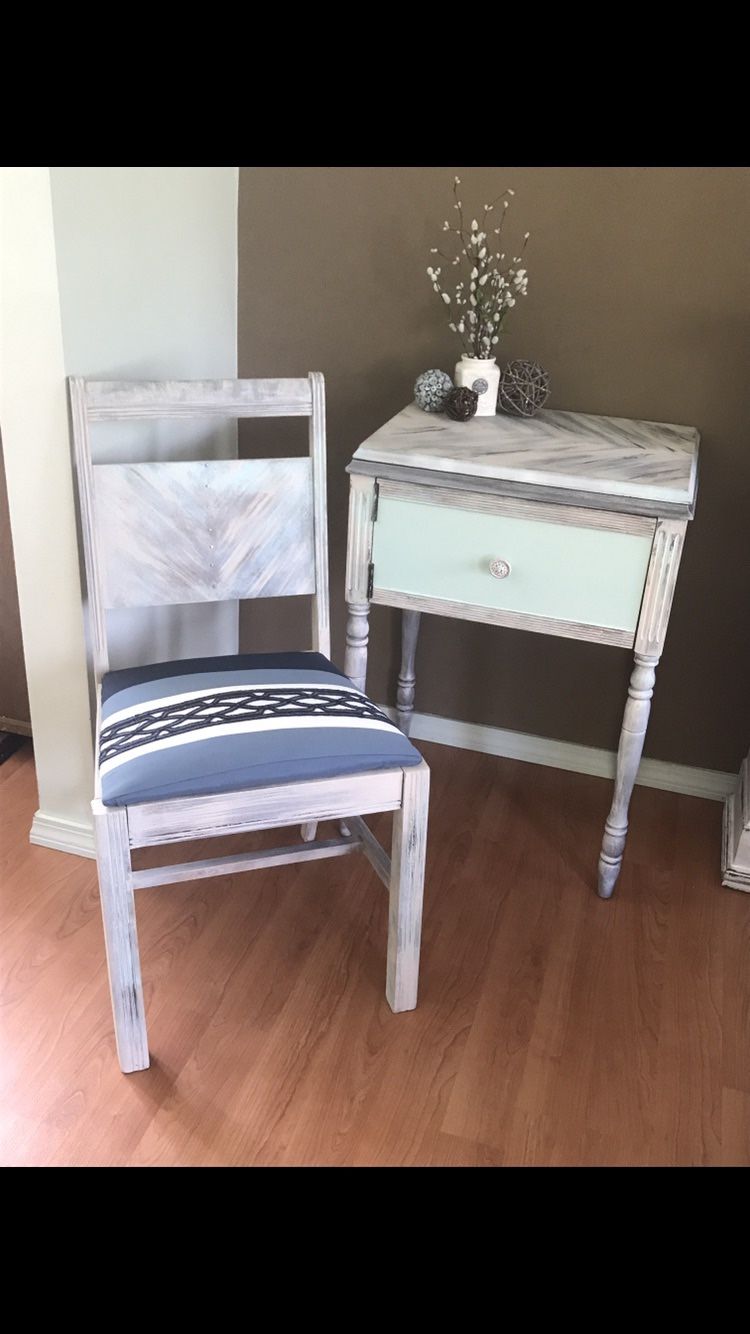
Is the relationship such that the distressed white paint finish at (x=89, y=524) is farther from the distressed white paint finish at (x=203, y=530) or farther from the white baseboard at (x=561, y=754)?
the white baseboard at (x=561, y=754)

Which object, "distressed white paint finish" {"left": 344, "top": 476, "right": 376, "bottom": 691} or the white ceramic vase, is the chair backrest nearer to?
"distressed white paint finish" {"left": 344, "top": 476, "right": 376, "bottom": 691}

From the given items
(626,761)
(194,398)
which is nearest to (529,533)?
(626,761)

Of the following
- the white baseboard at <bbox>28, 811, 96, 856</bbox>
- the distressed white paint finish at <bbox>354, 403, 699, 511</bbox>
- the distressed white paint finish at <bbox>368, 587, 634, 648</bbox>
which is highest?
the distressed white paint finish at <bbox>354, 403, 699, 511</bbox>

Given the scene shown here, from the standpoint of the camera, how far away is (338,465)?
2148 mm

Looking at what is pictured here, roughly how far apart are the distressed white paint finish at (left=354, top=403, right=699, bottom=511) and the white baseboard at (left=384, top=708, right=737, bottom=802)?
0.69m

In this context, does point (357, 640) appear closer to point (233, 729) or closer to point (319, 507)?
point (319, 507)

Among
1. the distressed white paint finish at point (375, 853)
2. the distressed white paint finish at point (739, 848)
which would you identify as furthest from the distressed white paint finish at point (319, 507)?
the distressed white paint finish at point (739, 848)

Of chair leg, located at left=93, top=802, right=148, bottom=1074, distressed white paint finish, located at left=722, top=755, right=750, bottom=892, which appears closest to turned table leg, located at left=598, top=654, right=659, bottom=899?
distressed white paint finish, located at left=722, top=755, right=750, bottom=892

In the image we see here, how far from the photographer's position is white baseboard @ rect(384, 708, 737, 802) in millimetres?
2166

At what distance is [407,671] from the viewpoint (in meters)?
2.17

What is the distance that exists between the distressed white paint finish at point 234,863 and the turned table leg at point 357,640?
0.91ft

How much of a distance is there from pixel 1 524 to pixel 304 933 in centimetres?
90

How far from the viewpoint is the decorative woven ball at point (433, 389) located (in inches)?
73.0
